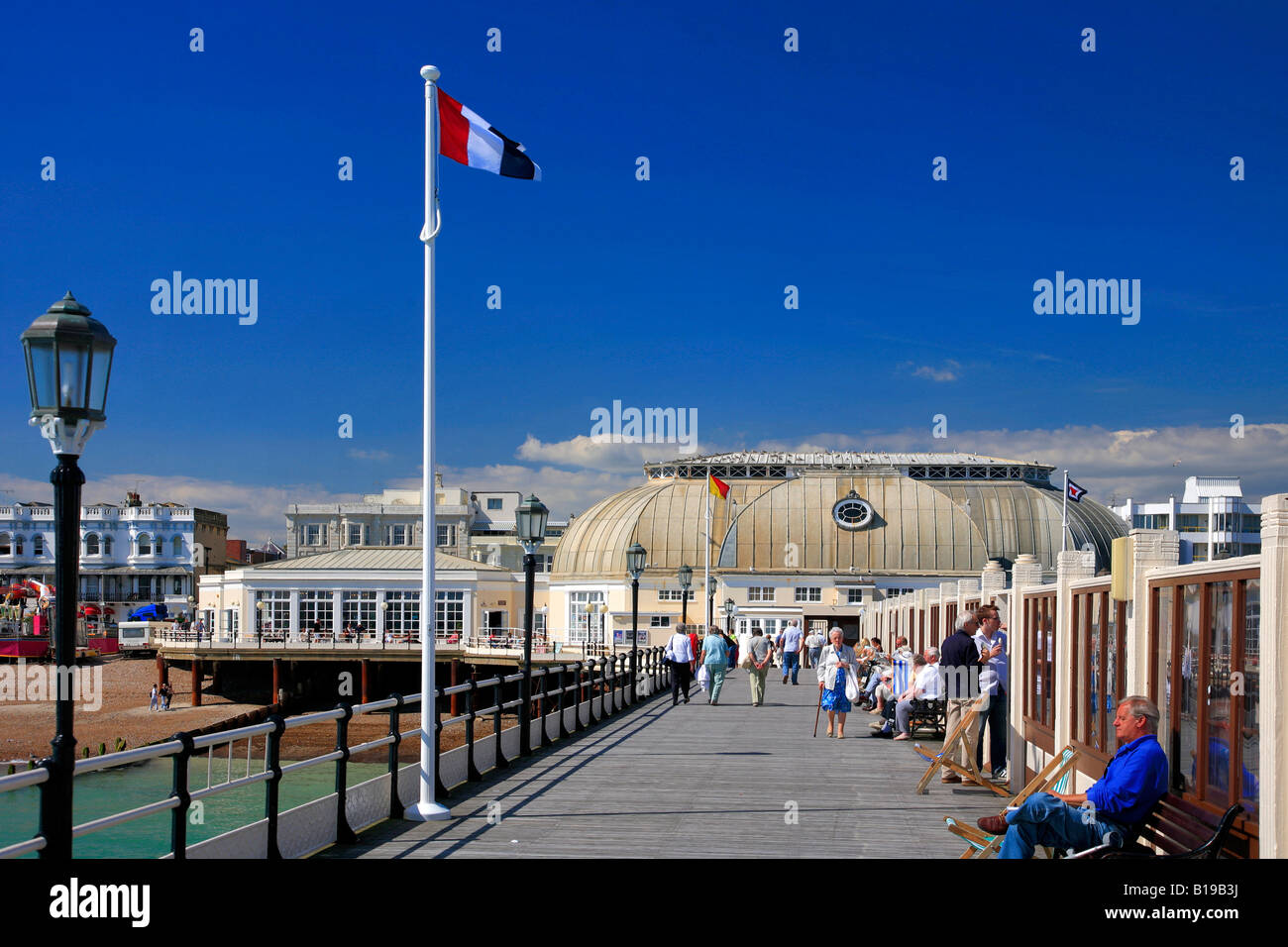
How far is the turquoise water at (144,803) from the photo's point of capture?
27672 mm

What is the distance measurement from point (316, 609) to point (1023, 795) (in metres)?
60.8

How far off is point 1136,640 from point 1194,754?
1.37 metres

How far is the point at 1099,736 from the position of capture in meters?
9.74

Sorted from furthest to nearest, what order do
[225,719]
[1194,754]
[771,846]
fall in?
[225,719] < [771,846] < [1194,754]

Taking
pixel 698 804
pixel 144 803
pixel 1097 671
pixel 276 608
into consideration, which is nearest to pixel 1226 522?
pixel 276 608

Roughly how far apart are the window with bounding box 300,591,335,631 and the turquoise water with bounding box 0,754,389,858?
2279cm

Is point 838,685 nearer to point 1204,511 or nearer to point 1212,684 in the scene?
point 1212,684

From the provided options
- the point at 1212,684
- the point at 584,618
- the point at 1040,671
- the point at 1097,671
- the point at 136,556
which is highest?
the point at 1212,684

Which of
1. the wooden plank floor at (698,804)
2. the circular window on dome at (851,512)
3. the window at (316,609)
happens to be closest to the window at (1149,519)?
the circular window on dome at (851,512)

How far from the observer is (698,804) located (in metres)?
11.9
